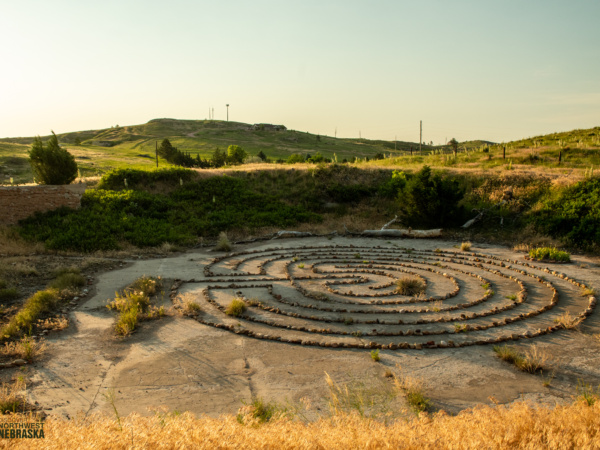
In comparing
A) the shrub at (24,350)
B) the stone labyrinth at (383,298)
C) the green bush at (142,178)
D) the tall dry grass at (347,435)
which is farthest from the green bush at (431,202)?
the shrub at (24,350)

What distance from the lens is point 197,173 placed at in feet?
100

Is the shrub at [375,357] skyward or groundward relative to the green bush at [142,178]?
groundward

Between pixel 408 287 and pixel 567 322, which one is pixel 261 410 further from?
pixel 408 287

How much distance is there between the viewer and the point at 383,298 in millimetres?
12508

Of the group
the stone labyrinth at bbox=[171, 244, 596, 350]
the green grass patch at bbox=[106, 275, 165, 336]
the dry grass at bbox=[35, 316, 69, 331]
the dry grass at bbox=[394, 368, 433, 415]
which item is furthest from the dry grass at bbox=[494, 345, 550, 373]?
the dry grass at bbox=[35, 316, 69, 331]

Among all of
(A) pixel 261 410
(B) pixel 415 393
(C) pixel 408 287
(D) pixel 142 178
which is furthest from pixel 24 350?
(D) pixel 142 178

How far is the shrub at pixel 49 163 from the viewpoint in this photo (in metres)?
24.8

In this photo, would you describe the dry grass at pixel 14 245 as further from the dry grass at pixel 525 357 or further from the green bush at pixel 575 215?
the green bush at pixel 575 215

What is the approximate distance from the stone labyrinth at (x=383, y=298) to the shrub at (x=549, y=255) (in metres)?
0.66

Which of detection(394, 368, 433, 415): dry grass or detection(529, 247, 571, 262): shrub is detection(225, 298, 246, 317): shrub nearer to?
detection(394, 368, 433, 415): dry grass

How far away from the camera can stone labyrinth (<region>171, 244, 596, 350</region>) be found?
954cm

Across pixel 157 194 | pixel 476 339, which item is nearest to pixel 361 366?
pixel 476 339

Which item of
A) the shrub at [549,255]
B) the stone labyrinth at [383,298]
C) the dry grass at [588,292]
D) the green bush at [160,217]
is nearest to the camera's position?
the stone labyrinth at [383,298]

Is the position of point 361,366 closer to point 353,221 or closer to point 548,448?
point 548,448
